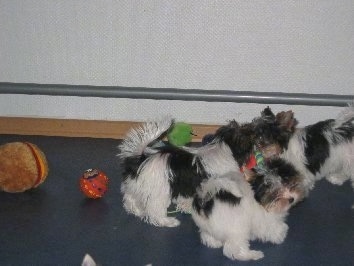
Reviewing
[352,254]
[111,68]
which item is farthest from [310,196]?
[111,68]

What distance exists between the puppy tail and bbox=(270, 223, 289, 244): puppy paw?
103 cm

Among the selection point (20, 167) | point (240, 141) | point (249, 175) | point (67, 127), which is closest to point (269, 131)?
point (240, 141)

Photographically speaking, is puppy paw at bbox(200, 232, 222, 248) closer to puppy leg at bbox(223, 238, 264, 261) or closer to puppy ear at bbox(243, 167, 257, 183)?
puppy leg at bbox(223, 238, 264, 261)

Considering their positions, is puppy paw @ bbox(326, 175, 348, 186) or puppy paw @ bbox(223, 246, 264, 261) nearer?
puppy paw @ bbox(223, 246, 264, 261)

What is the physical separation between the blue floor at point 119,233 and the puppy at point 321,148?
336mm

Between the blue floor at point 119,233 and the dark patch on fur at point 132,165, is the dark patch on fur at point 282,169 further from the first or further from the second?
the dark patch on fur at point 132,165

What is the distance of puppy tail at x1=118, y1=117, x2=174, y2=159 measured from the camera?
3711 mm

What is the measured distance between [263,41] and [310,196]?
64.2 inches

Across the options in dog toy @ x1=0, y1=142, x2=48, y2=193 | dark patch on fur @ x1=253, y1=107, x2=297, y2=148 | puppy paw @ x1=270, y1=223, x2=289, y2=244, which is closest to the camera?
puppy paw @ x1=270, y1=223, x2=289, y2=244

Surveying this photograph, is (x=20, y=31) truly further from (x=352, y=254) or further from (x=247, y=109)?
(x=352, y=254)

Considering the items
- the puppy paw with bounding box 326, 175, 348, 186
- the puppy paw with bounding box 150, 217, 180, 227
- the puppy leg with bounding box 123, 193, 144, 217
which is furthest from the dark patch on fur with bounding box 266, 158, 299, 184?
the puppy paw with bounding box 326, 175, 348, 186

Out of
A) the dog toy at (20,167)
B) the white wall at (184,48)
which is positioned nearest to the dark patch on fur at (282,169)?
the dog toy at (20,167)

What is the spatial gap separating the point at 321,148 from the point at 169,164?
122cm

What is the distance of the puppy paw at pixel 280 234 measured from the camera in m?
3.59
